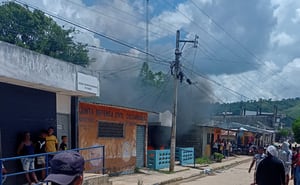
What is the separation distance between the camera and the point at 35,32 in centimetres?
3412

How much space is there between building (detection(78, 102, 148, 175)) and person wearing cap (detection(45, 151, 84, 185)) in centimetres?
1272

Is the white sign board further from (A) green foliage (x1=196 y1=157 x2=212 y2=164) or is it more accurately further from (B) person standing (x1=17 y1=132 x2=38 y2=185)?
(A) green foliage (x1=196 y1=157 x2=212 y2=164)

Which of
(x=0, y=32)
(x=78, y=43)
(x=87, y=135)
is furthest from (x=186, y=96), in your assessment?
(x=87, y=135)

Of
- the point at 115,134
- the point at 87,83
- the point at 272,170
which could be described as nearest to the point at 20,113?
the point at 87,83

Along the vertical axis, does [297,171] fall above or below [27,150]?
below

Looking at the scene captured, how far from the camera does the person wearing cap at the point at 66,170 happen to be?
2.38 meters

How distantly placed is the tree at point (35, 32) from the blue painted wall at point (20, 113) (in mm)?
20204

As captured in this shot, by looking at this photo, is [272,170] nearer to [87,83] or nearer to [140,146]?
[87,83]

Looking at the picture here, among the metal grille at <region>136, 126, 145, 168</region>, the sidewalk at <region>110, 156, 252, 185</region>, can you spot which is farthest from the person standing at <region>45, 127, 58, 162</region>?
the metal grille at <region>136, 126, 145, 168</region>

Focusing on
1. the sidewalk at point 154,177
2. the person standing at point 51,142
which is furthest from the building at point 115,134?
the person standing at point 51,142

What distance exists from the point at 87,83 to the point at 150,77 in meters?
35.7

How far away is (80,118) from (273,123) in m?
69.0

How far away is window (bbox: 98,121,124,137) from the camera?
16.9 m

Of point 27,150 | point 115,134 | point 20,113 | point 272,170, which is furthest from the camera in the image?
point 115,134
